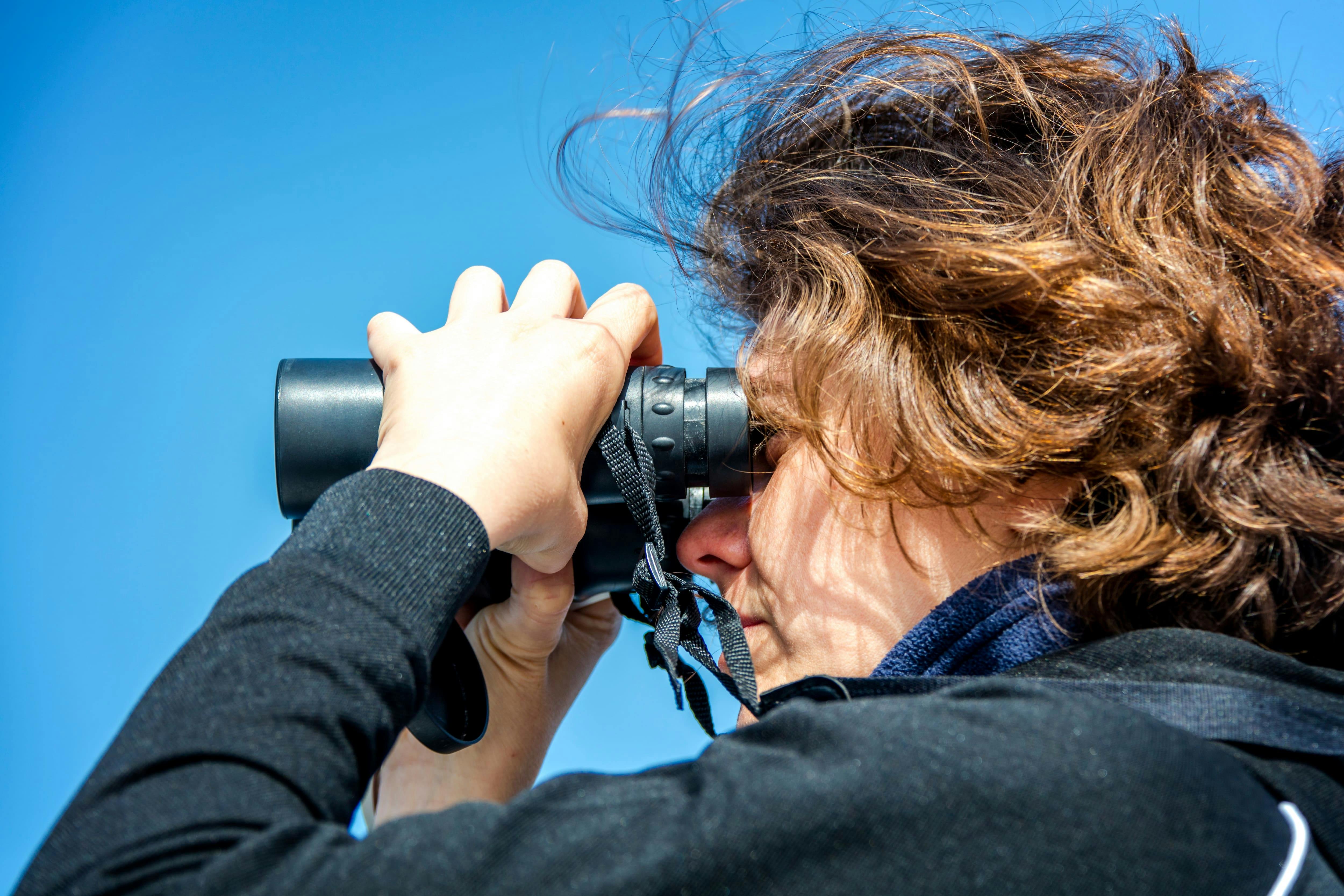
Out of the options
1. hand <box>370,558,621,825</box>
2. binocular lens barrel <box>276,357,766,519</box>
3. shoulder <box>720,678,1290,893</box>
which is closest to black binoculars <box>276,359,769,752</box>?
binocular lens barrel <box>276,357,766,519</box>

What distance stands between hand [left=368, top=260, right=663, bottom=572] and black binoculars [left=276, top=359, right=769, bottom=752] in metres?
0.02

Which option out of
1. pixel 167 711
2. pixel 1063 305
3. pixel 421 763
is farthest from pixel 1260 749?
pixel 421 763

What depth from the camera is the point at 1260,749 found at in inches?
16.3

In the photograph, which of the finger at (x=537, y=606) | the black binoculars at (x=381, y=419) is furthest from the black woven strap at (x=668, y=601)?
the finger at (x=537, y=606)

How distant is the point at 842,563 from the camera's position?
565mm

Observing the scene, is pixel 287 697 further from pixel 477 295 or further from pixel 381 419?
pixel 477 295

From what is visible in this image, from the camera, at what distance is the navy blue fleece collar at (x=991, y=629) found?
1.68ft

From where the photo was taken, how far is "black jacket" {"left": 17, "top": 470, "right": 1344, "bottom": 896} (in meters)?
0.34

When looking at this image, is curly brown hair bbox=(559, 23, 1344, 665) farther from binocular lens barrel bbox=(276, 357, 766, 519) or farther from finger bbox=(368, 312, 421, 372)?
finger bbox=(368, 312, 421, 372)

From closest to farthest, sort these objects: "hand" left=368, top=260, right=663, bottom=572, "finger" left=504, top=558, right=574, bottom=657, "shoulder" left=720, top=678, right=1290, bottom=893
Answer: "shoulder" left=720, top=678, right=1290, bottom=893 → "hand" left=368, top=260, right=663, bottom=572 → "finger" left=504, top=558, right=574, bottom=657

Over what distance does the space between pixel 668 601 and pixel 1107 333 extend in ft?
1.08

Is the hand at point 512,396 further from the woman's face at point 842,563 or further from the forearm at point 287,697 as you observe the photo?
the woman's face at point 842,563

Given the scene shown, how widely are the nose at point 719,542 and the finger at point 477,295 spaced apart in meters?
0.22

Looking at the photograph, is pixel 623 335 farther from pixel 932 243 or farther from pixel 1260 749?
pixel 1260 749
